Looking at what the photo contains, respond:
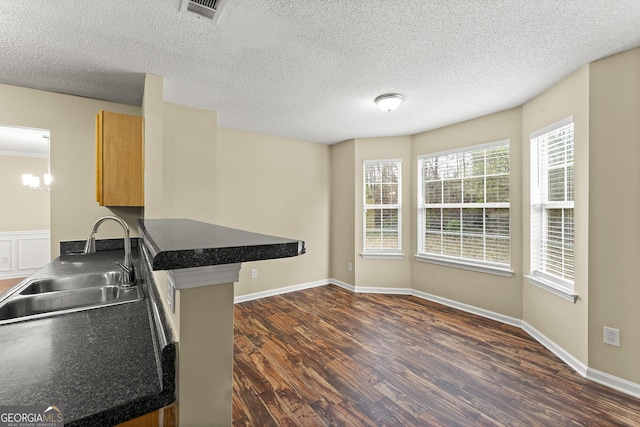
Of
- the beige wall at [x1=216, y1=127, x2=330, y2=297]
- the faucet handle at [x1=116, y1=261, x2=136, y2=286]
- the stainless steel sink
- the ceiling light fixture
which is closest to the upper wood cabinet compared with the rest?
the stainless steel sink

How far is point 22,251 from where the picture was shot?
524cm

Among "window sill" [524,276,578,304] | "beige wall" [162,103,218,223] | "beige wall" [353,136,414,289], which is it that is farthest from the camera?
"beige wall" [353,136,414,289]

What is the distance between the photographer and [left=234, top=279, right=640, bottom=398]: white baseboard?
211 centimetres

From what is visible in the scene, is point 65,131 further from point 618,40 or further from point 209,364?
point 618,40

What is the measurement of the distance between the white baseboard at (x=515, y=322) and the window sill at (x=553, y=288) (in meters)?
0.48

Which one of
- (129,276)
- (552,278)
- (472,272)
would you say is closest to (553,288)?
(552,278)

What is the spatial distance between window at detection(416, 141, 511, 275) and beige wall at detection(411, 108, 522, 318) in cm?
9

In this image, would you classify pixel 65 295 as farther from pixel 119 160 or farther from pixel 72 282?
pixel 119 160

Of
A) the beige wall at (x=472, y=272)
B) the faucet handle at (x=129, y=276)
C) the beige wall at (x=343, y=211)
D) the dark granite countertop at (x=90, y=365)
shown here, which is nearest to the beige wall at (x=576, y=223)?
the beige wall at (x=472, y=272)

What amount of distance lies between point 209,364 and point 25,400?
0.42 m

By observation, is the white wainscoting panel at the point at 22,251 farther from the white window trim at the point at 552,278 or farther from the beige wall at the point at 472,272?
the white window trim at the point at 552,278

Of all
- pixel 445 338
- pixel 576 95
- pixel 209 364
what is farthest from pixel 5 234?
pixel 576 95

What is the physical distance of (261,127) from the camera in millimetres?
3984

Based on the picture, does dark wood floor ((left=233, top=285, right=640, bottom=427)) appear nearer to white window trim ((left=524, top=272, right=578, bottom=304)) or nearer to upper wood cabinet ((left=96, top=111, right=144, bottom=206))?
white window trim ((left=524, top=272, right=578, bottom=304))
